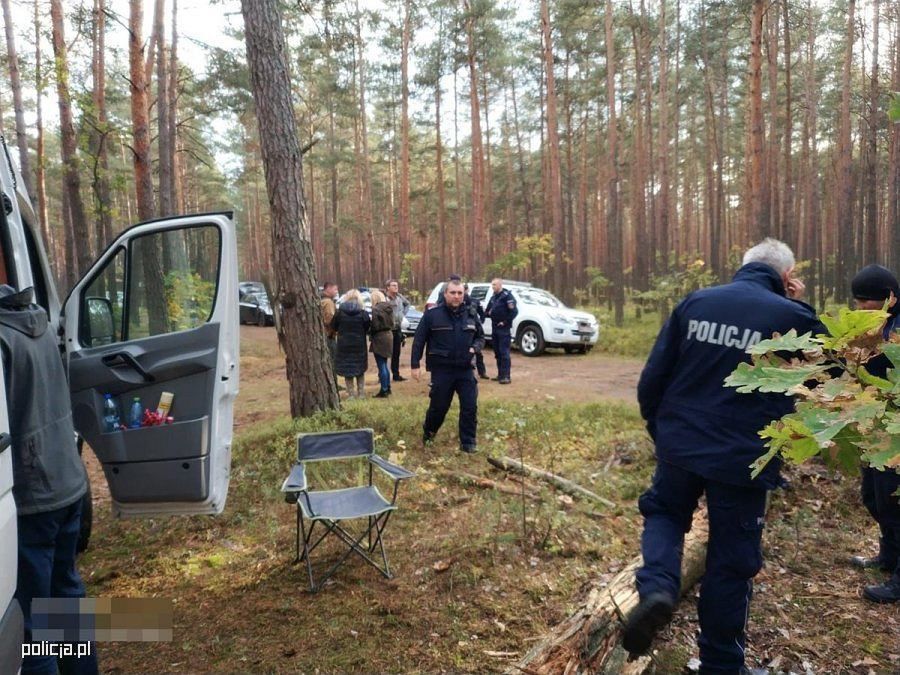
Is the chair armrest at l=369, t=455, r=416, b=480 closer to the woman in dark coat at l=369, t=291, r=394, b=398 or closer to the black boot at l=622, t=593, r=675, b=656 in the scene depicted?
the black boot at l=622, t=593, r=675, b=656

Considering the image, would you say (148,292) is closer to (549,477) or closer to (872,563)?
(549,477)

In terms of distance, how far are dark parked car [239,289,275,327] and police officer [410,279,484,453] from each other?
19.0m

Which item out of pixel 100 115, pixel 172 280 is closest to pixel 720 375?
pixel 172 280

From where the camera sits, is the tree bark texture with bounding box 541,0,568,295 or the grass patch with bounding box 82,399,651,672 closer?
the grass patch with bounding box 82,399,651,672

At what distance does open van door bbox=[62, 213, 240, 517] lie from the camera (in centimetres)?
359

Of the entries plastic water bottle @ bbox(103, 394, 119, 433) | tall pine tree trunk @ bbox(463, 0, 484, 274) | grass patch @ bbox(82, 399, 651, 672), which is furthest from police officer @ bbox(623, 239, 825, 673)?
tall pine tree trunk @ bbox(463, 0, 484, 274)

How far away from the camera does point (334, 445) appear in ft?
15.3

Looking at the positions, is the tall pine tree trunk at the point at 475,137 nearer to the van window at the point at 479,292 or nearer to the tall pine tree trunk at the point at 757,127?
the van window at the point at 479,292

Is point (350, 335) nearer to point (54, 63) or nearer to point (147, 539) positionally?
point (147, 539)

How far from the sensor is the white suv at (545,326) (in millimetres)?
13852

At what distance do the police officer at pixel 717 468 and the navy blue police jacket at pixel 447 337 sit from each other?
11.7 ft

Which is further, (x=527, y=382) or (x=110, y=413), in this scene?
(x=527, y=382)

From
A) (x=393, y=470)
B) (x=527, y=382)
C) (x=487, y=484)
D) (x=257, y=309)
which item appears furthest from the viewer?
(x=257, y=309)

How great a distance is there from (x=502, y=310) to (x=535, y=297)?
361 centimetres
